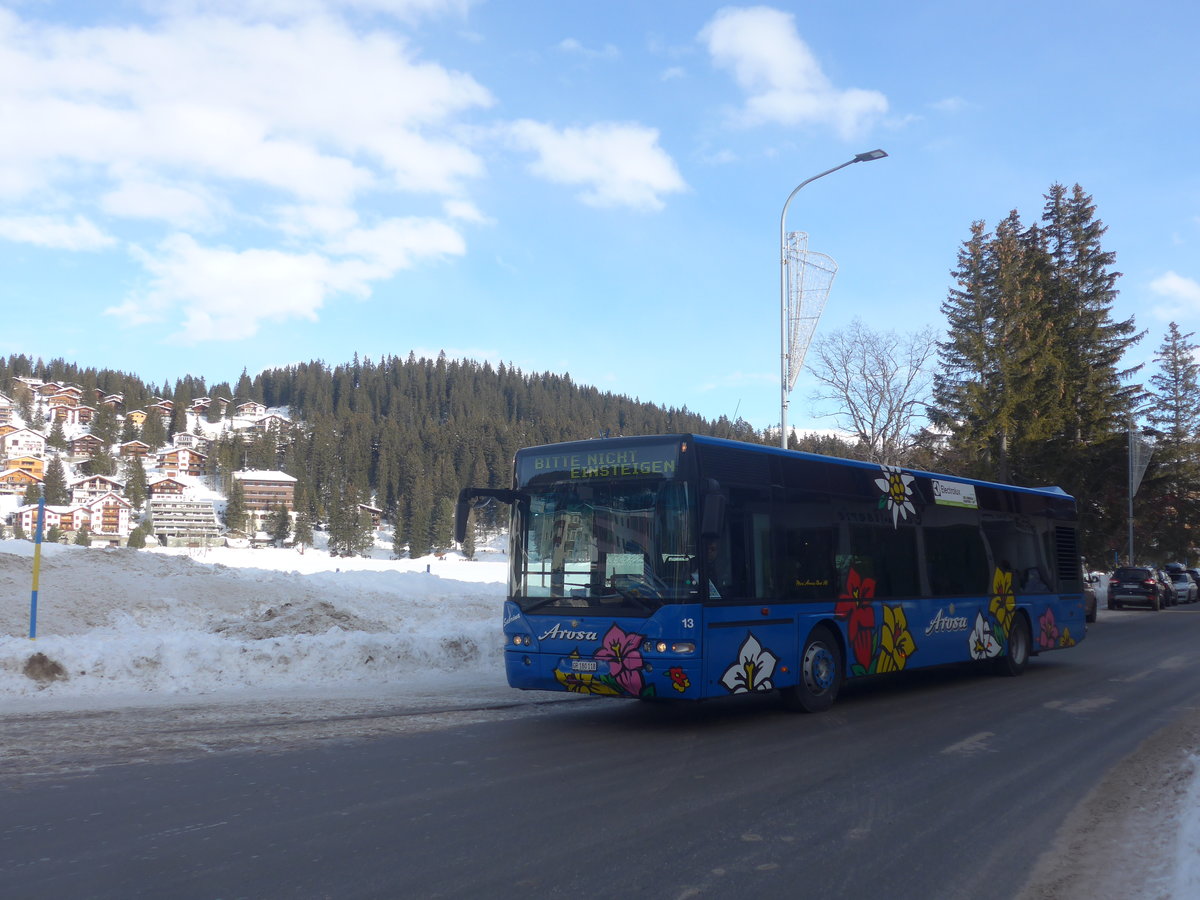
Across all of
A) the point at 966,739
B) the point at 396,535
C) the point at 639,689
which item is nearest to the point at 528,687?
the point at 639,689

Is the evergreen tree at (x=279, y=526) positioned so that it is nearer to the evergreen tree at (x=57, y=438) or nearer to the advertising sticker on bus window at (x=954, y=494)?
the evergreen tree at (x=57, y=438)

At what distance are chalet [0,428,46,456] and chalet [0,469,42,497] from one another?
1756 centimetres

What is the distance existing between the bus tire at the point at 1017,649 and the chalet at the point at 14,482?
16412 cm

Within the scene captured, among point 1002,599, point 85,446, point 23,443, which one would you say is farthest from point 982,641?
point 23,443

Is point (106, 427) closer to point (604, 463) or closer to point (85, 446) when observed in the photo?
point (85, 446)

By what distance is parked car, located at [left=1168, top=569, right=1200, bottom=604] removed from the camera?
5003 cm

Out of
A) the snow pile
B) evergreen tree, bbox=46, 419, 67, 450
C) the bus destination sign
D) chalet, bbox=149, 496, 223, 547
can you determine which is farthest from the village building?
the bus destination sign

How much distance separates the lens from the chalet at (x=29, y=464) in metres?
160

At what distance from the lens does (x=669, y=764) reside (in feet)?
29.1

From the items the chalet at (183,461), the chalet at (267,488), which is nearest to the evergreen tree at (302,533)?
the chalet at (267,488)

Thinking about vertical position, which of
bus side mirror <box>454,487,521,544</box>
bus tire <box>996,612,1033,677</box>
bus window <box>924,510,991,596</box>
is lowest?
bus tire <box>996,612,1033,677</box>

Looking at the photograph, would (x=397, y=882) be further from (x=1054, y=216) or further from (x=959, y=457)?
(x=1054, y=216)

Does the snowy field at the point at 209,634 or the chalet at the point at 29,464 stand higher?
the chalet at the point at 29,464

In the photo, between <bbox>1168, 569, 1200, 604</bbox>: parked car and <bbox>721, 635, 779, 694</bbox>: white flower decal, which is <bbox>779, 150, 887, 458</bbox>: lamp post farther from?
<bbox>1168, 569, 1200, 604</bbox>: parked car
